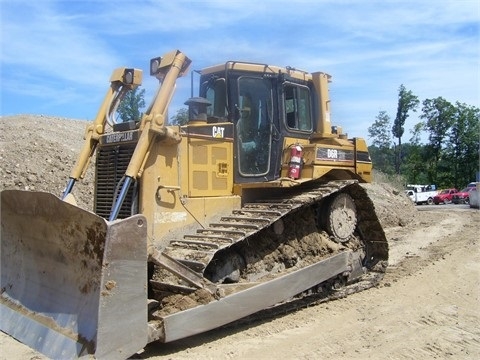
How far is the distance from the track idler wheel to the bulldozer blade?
3413 millimetres

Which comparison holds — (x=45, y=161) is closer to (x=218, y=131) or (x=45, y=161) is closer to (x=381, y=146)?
(x=218, y=131)

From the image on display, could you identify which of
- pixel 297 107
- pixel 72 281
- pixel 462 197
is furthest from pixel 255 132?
pixel 462 197

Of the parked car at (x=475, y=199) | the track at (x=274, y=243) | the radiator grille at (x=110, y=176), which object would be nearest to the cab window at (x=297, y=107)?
the track at (x=274, y=243)

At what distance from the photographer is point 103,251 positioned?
428 centimetres

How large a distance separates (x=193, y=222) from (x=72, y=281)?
66.1 inches

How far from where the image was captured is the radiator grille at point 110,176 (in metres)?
5.66

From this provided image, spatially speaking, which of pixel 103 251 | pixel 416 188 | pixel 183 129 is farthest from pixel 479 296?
pixel 416 188

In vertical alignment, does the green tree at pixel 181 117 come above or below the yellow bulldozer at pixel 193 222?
above

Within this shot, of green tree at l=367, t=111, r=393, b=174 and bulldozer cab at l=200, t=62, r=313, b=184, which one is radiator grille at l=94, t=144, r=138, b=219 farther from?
green tree at l=367, t=111, r=393, b=174

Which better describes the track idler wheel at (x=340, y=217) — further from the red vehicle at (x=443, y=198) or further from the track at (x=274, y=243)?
the red vehicle at (x=443, y=198)

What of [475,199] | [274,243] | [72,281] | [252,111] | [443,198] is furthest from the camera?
[443,198]

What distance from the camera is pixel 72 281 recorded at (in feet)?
15.5

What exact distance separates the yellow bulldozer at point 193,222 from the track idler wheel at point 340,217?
0.02m

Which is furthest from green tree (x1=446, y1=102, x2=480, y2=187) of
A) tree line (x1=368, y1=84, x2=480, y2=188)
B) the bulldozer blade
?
the bulldozer blade
